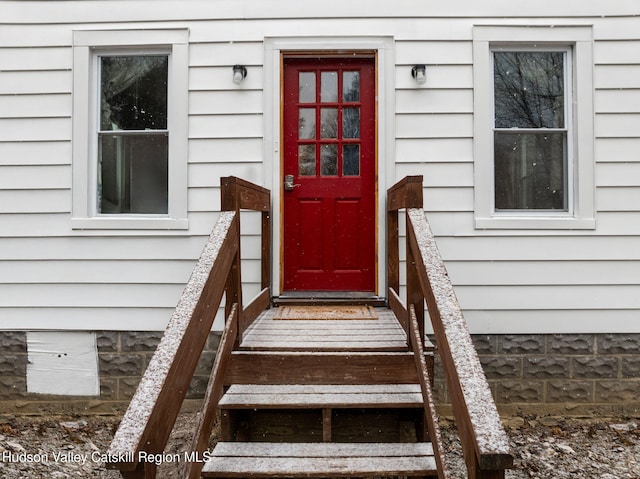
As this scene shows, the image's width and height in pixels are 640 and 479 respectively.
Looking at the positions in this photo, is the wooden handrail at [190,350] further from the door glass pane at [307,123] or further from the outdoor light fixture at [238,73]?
the outdoor light fixture at [238,73]

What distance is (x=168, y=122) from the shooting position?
159 inches

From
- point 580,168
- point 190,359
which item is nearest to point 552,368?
point 580,168

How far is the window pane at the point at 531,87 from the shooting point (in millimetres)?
4016

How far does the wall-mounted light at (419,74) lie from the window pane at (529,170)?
753 millimetres

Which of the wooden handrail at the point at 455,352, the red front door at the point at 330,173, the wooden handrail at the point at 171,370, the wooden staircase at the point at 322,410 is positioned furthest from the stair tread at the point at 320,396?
the red front door at the point at 330,173

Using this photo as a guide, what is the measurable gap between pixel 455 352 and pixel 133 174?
323cm

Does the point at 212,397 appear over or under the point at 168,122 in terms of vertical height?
under

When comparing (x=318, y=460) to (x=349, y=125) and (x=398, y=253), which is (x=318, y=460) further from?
(x=349, y=125)

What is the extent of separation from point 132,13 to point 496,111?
10.0 feet

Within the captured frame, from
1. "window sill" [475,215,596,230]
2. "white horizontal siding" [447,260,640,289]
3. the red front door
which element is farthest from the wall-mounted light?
"white horizontal siding" [447,260,640,289]

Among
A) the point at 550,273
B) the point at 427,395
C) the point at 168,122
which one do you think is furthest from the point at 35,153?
the point at 550,273

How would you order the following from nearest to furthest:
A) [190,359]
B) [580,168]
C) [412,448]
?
[190,359] → [412,448] → [580,168]

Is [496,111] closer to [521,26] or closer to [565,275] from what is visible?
[521,26]

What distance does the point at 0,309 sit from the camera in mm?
4062
